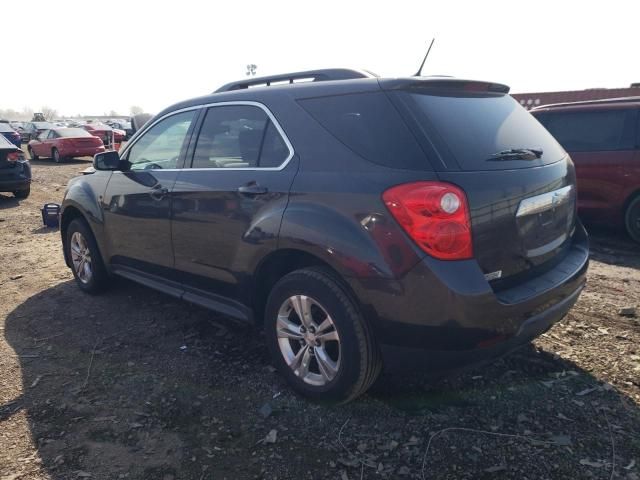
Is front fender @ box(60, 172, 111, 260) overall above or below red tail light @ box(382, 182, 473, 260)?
below

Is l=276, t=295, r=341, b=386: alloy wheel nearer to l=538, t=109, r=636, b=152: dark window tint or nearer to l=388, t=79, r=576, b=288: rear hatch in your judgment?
l=388, t=79, r=576, b=288: rear hatch

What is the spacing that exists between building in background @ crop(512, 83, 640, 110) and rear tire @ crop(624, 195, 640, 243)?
954 cm

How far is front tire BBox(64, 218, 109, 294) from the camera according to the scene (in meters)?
4.84

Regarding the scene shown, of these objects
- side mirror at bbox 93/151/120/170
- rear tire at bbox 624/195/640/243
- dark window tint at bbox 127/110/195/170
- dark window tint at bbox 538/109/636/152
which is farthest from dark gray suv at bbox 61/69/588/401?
dark window tint at bbox 538/109/636/152

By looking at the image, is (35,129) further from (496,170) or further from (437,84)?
(496,170)

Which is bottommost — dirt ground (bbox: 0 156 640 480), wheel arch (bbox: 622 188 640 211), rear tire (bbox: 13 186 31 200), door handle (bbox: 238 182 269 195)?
rear tire (bbox: 13 186 31 200)

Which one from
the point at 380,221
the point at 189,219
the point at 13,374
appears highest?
the point at 380,221

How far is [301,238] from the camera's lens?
9.13 ft

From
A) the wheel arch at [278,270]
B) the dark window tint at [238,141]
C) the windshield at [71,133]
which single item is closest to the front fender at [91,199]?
the dark window tint at [238,141]

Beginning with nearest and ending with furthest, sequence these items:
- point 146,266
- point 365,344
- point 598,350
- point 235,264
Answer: point 365,344 → point 235,264 → point 598,350 → point 146,266

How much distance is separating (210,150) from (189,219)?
1.68ft

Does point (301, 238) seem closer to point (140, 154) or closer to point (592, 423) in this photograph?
point (592, 423)

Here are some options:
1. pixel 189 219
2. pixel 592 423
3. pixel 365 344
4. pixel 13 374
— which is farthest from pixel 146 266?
pixel 592 423

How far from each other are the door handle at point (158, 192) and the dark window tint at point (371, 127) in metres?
1.44
